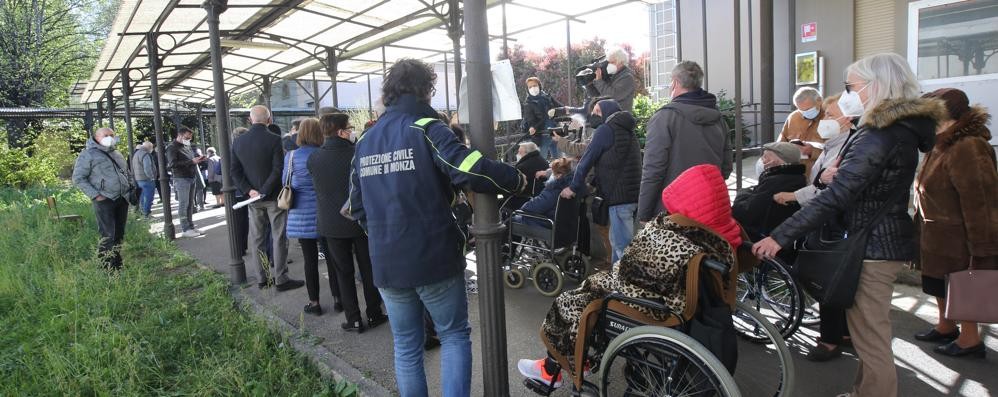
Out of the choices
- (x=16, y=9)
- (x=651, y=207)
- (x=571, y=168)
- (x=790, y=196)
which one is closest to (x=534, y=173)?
(x=571, y=168)

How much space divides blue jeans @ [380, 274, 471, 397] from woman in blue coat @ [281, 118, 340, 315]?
228 cm

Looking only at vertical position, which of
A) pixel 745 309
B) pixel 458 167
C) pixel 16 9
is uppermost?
pixel 16 9

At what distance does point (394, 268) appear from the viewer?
2.48 meters

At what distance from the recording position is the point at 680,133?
12.2 ft

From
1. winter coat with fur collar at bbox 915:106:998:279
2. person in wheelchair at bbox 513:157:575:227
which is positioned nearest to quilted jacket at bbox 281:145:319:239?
person in wheelchair at bbox 513:157:575:227

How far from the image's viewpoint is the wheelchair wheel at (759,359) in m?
2.64

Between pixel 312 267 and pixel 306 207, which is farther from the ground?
pixel 306 207

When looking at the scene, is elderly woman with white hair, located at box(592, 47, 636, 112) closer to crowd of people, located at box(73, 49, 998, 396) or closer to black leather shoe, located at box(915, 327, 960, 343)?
crowd of people, located at box(73, 49, 998, 396)

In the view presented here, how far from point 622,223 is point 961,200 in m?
2.04

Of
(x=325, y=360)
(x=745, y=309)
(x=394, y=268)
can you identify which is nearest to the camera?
(x=394, y=268)

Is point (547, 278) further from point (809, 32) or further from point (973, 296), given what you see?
point (809, 32)

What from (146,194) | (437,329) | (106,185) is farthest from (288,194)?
(146,194)

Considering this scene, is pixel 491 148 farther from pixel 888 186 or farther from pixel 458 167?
pixel 888 186

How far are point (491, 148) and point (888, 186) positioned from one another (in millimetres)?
1691
